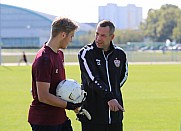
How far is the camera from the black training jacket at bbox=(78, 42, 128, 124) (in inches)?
258

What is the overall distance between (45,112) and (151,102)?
11.3 m

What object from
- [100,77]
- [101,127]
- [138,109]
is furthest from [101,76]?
[138,109]

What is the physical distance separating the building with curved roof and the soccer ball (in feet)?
447

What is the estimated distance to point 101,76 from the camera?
21.6ft

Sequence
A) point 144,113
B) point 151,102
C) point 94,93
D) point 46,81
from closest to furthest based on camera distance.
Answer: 1. point 46,81
2. point 94,93
3. point 144,113
4. point 151,102

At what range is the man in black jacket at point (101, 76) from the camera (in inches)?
258

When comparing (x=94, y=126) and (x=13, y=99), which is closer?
(x=94, y=126)

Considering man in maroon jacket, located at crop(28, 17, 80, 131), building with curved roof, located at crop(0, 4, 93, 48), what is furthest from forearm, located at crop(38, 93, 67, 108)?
building with curved roof, located at crop(0, 4, 93, 48)

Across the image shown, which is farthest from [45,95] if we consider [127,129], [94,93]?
[127,129]

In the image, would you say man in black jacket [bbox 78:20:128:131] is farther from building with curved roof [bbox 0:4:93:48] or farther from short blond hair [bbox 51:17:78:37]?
building with curved roof [bbox 0:4:93:48]

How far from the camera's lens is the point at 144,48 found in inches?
4040

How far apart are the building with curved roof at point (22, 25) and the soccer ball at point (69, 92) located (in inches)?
5360

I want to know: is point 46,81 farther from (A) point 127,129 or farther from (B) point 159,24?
(B) point 159,24

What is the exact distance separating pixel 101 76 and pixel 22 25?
143032 mm
